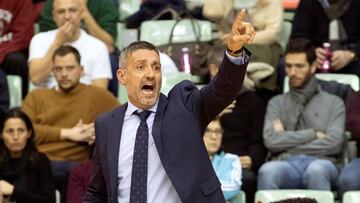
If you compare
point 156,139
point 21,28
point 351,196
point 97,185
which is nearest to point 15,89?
point 21,28

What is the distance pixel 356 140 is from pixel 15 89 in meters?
2.61

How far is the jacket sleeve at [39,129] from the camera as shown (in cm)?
748

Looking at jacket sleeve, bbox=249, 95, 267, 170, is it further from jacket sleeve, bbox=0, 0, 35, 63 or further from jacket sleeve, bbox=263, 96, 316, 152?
jacket sleeve, bbox=0, 0, 35, 63

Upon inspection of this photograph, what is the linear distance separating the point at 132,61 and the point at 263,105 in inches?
137

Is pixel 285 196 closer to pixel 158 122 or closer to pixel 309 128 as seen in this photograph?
pixel 309 128

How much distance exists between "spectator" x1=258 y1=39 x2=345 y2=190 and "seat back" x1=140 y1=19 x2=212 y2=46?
3.51 feet

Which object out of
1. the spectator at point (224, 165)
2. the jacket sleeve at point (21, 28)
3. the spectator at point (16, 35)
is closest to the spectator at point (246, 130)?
the spectator at point (224, 165)

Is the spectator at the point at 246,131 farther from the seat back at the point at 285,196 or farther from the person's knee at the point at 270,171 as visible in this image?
the seat back at the point at 285,196

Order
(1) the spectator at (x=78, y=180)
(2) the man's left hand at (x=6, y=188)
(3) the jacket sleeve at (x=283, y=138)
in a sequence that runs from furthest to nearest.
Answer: (3) the jacket sleeve at (x=283, y=138) → (1) the spectator at (x=78, y=180) → (2) the man's left hand at (x=6, y=188)

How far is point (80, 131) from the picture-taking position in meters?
7.43

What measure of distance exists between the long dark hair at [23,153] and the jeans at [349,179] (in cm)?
197

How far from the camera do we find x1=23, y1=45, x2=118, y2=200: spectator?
749 cm

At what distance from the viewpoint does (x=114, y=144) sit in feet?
14.3

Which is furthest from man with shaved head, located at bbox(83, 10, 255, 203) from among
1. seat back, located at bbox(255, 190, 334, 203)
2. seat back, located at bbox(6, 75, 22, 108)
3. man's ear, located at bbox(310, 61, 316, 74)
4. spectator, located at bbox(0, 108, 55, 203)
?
seat back, located at bbox(6, 75, 22, 108)
